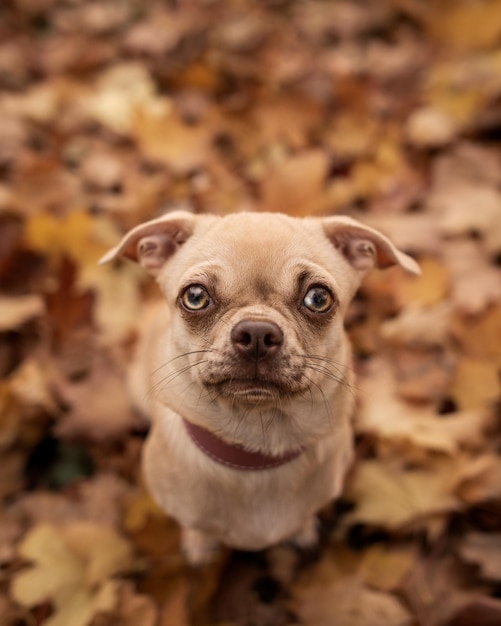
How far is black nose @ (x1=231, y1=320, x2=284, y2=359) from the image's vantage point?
1.71m

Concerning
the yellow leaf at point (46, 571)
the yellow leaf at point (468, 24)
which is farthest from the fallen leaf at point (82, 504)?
the yellow leaf at point (468, 24)

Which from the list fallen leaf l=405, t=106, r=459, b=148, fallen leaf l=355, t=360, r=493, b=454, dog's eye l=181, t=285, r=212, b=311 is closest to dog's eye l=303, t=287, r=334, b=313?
dog's eye l=181, t=285, r=212, b=311

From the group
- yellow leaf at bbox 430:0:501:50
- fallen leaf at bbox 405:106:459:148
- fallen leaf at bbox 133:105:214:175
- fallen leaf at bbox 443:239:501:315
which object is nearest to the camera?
fallen leaf at bbox 443:239:501:315

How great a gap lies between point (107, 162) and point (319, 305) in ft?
9.14

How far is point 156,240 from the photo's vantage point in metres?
2.26

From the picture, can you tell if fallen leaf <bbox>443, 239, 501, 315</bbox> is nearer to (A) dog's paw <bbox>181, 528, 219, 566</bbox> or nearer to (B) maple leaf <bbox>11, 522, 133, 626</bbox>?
(A) dog's paw <bbox>181, 528, 219, 566</bbox>

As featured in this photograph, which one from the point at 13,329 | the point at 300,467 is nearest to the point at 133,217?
the point at 13,329

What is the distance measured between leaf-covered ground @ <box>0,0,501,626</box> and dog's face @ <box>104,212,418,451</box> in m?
0.83

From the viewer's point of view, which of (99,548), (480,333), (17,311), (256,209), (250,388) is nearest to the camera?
(250,388)

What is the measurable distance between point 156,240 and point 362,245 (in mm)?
869

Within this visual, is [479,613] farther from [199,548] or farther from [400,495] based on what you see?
[199,548]

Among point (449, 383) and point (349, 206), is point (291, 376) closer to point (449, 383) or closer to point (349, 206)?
point (449, 383)

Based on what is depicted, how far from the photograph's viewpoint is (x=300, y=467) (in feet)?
7.12

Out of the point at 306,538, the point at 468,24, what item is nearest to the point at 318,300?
the point at 306,538
